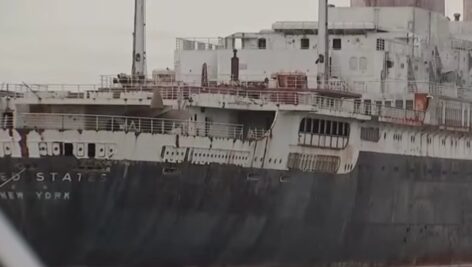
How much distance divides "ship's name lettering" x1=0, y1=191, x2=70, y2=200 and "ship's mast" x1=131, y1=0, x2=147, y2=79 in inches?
286

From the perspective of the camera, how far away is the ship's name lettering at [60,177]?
25.5 meters

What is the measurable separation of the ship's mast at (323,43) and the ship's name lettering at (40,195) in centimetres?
1195

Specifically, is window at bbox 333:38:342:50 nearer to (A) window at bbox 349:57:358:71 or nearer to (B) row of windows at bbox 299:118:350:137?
(A) window at bbox 349:57:358:71

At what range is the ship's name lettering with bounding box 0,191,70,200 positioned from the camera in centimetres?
2542

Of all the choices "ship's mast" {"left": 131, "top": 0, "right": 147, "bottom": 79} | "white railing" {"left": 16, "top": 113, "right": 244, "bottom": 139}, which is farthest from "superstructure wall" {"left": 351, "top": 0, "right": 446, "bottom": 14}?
"white railing" {"left": 16, "top": 113, "right": 244, "bottom": 139}

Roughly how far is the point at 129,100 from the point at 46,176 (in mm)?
3970

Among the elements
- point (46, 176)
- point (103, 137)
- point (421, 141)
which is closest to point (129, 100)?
point (103, 137)

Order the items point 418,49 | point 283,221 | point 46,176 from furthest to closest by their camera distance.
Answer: point 418,49
point 283,221
point 46,176

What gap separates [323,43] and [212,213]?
9.23 meters

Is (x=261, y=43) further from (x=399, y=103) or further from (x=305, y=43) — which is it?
(x=399, y=103)

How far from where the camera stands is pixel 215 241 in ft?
94.2

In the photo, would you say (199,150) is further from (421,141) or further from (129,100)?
(421,141)

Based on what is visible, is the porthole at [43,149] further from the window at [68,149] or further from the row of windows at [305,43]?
the row of windows at [305,43]

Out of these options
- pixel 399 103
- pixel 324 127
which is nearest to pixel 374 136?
pixel 324 127
